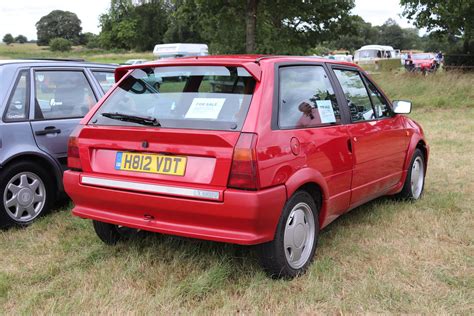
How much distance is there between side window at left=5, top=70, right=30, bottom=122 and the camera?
4.66m

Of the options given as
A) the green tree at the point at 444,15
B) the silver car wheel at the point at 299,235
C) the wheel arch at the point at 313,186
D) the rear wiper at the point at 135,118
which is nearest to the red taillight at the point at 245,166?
the wheel arch at the point at 313,186

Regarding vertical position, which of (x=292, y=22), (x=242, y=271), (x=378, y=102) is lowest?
(x=242, y=271)

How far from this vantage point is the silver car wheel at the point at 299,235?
136 inches

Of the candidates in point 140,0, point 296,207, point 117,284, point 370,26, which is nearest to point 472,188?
point 296,207

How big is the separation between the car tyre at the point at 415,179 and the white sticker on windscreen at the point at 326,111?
1784 mm

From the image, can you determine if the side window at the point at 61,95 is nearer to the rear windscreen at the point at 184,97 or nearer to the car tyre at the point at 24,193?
the car tyre at the point at 24,193

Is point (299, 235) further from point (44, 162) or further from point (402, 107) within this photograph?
point (44, 162)

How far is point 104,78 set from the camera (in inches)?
230

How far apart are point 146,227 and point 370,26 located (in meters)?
128

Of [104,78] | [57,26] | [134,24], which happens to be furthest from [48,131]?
[57,26]

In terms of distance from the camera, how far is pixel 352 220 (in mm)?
4926

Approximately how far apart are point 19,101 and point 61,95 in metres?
0.56

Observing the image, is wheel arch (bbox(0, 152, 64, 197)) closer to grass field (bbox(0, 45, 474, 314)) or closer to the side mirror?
grass field (bbox(0, 45, 474, 314))

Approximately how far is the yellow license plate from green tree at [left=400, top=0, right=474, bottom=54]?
16.7m
